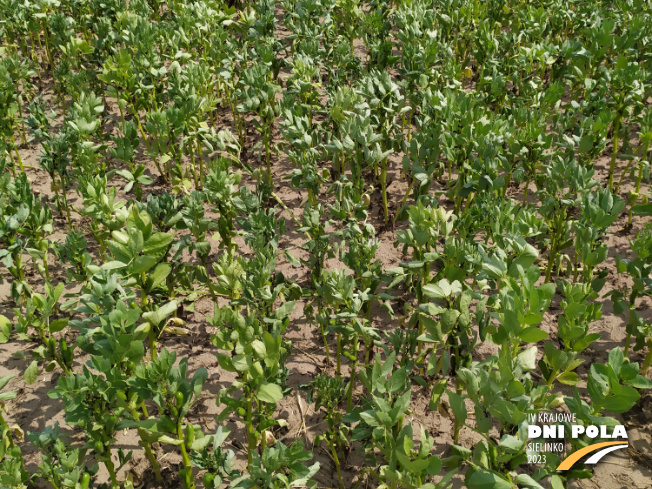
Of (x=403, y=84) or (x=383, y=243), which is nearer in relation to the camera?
(x=383, y=243)

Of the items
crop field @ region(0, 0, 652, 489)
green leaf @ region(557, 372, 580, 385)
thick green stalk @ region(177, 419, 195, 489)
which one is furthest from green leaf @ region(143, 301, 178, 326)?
green leaf @ region(557, 372, 580, 385)

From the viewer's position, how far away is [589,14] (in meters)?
5.94

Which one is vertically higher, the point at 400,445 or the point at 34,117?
the point at 34,117

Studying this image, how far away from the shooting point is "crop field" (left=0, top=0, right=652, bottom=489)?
2342 mm

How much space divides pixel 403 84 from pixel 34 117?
2.75 m

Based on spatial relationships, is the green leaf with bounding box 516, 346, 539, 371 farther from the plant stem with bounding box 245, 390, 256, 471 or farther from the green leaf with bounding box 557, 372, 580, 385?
the plant stem with bounding box 245, 390, 256, 471

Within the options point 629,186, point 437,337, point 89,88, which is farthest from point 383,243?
point 89,88

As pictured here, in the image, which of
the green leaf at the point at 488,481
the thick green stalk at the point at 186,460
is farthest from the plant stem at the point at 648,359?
the thick green stalk at the point at 186,460

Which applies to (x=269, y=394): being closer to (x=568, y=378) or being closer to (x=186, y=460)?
(x=186, y=460)

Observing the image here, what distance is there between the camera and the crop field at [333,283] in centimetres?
234

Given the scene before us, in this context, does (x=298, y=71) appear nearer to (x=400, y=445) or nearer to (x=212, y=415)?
(x=212, y=415)

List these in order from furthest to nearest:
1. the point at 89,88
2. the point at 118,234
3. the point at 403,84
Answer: the point at 89,88
the point at 403,84
the point at 118,234

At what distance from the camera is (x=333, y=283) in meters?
2.70

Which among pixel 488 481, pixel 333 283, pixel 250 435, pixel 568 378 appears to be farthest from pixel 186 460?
pixel 568 378
